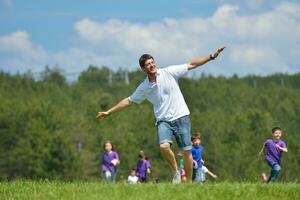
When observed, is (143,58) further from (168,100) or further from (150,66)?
(168,100)

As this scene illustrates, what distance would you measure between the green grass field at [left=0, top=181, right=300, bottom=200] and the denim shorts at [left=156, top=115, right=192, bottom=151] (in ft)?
4.29

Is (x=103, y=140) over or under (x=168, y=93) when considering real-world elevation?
over

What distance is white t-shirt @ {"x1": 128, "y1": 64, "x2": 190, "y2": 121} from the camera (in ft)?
47.6

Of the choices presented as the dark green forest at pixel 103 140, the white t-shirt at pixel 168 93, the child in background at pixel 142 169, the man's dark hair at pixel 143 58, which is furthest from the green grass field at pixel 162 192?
the dark green forest at pixel 103 140

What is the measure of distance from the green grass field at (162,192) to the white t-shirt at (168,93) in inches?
63.0

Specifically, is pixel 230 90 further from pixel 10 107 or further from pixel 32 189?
pixel 32 189

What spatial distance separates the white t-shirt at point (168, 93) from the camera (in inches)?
572

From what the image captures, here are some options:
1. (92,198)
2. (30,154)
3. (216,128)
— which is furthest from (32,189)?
(216,128)

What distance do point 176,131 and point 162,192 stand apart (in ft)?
6.53

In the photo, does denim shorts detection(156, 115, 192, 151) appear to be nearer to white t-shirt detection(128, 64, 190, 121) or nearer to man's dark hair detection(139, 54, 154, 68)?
white t-shirt detection(128, 64, 190, 121)

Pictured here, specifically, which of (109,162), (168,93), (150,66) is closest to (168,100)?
(168,93)

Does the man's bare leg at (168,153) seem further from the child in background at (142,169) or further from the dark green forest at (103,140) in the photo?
the dark green forest at (103,140)

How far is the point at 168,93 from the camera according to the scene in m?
14.5

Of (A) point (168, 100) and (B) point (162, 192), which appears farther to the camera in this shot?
(A) point (168, 100)
